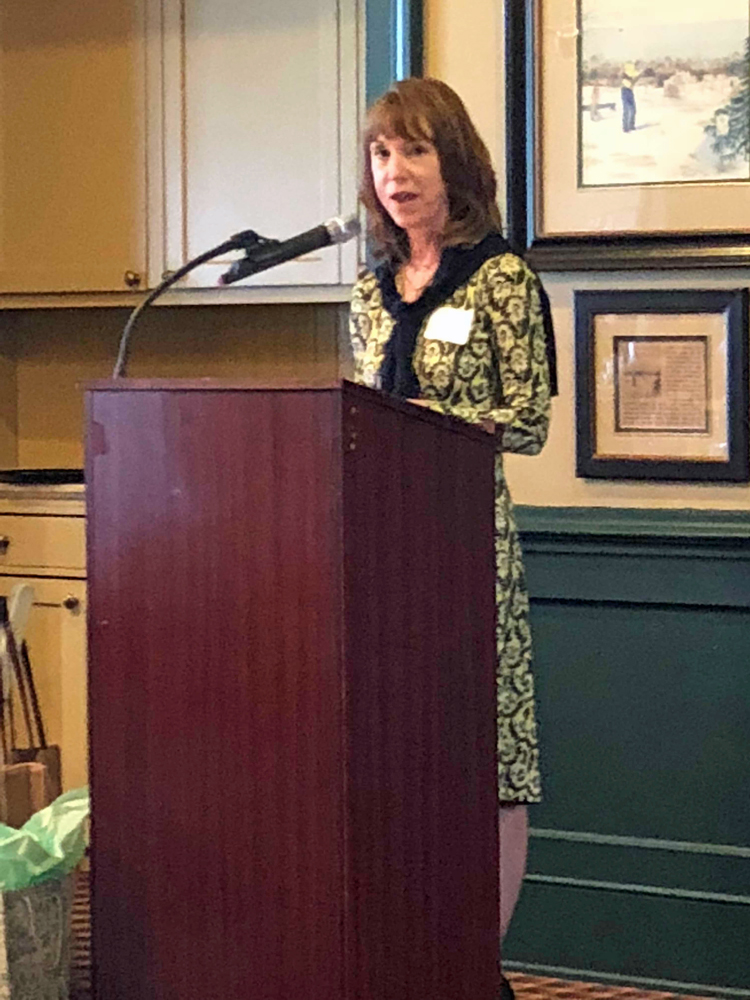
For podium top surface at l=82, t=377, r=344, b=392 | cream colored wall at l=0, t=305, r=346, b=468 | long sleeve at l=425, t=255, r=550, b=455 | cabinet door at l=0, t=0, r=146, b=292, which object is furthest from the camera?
cream colored wall at l=0, t=305, r=346, b=468

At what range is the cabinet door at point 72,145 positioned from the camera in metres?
3.20

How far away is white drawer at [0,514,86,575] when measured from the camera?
9.95 ft

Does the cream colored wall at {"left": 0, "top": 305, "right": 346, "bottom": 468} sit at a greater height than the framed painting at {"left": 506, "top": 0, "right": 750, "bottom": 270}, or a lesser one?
lesser

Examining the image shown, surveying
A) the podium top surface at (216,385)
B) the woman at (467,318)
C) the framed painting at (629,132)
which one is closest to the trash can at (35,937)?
the woman at (467,318)

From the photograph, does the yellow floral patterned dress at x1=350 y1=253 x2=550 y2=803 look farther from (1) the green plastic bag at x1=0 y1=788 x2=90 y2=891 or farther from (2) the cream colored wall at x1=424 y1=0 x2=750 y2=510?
(1) the green plastic bag at x1=0 y1=788 x2=90 y2=891

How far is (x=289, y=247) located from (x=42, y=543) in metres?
1.68

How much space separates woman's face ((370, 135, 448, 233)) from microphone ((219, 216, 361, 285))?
245 mm

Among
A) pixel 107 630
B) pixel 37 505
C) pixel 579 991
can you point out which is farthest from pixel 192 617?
pixel 37 505

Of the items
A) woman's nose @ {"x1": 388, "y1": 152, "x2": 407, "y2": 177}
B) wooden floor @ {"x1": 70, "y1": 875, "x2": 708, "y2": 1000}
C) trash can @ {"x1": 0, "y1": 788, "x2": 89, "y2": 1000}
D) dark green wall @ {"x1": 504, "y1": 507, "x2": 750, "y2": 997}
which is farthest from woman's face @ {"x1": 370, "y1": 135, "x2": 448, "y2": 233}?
wooden floor @ {"x1": 70, "y1": 875, "x2": 708, "y2": 1000}

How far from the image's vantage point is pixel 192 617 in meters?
1.23

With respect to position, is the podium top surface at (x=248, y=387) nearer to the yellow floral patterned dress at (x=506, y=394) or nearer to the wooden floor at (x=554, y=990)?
the yellow floral patterned dress at (x=506, y=394)

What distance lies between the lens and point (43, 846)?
2098 millimetres

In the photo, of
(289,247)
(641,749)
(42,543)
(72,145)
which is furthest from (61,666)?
(289,247)

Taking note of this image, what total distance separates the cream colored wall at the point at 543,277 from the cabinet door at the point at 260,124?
0.59 metres
